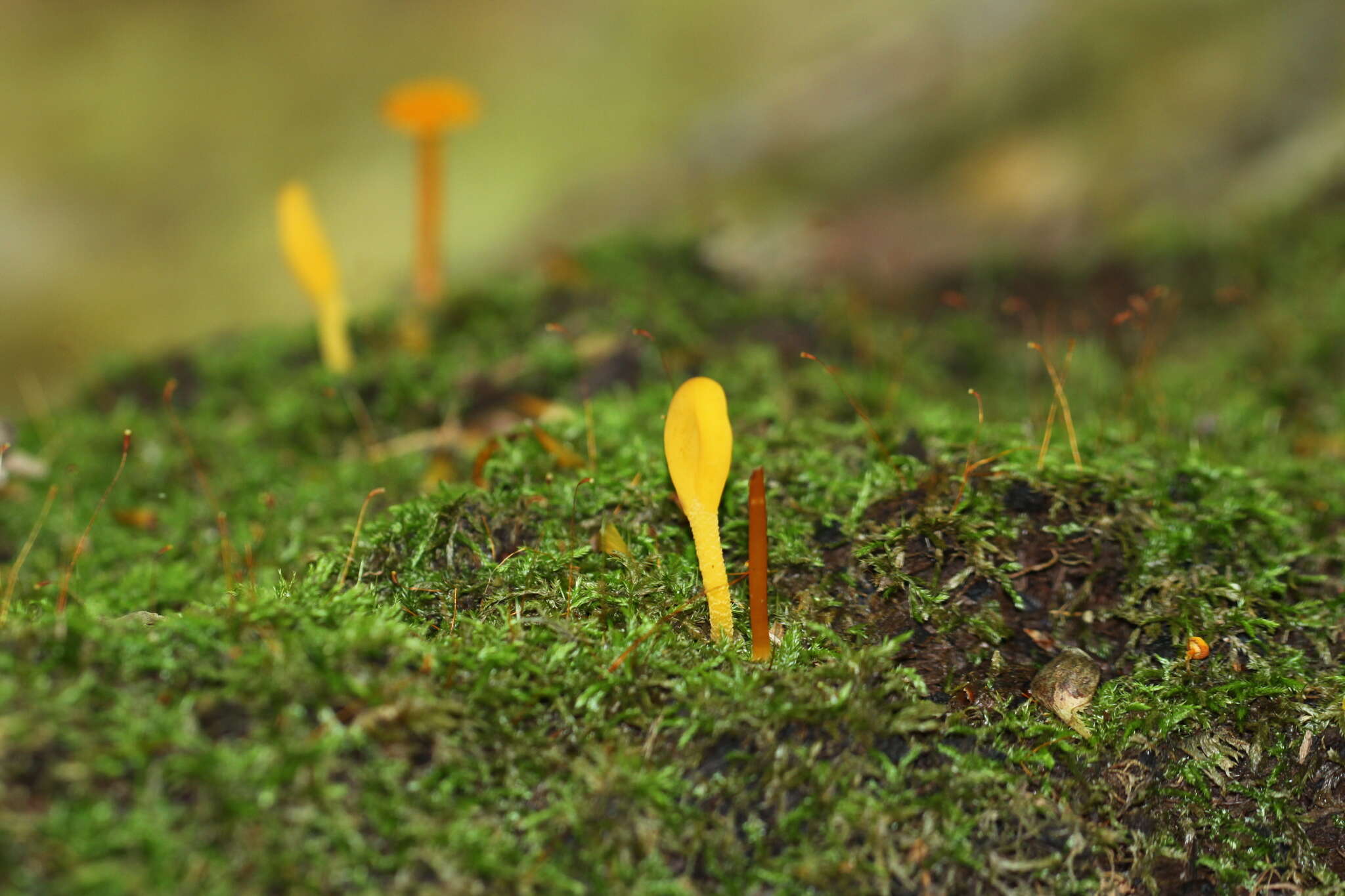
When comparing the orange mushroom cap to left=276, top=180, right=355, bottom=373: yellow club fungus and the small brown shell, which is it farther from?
the small brown shell

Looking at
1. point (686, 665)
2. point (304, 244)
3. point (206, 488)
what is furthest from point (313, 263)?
point (686, 665)

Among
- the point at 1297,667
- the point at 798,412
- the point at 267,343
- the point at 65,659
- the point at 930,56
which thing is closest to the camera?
the point at 65,659

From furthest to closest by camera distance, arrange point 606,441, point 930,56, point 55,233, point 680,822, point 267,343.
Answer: point 55,233 → point 930,56 → point 267,343 → point 606,441 → point 680,822

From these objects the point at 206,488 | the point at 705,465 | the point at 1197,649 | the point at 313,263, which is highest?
the point at 313,263

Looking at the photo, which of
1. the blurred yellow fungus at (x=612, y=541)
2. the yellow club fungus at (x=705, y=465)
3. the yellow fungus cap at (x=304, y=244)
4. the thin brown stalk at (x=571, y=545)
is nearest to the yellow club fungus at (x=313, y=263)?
the yellow fungus cap at (x=304, y=244)

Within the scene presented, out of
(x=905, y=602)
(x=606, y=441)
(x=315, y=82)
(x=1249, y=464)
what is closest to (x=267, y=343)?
(x=606, y=441)

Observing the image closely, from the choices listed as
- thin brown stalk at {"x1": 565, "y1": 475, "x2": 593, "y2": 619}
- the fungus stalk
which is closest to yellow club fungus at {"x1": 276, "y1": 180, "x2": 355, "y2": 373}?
the fungus stalk

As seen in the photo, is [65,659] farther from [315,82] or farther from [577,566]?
[315,82]

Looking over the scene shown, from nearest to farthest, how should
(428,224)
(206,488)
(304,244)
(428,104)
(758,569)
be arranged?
(758,569) → (206,488) → (304,244) → (428,104) → (428,224)

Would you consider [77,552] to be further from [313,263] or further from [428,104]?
[428,104]
